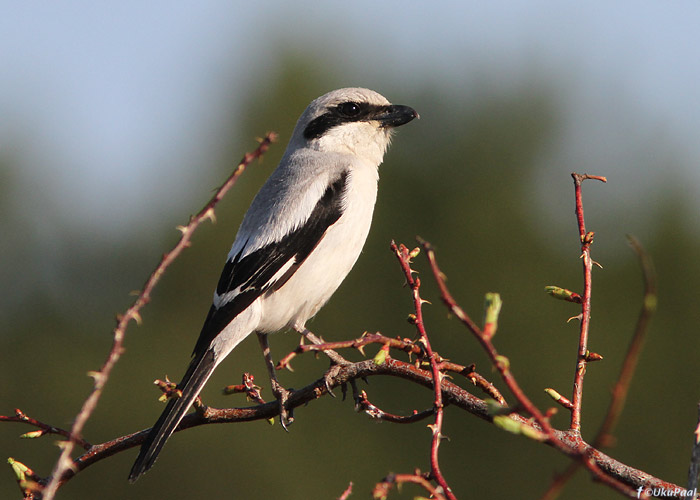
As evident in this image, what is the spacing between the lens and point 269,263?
4316 mm

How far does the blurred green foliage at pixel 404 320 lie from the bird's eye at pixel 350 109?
475 inches

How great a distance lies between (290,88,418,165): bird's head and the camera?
5004 millimetres

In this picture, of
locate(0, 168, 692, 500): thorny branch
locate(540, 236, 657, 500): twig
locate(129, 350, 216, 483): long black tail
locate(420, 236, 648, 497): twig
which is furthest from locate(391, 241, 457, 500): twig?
locate(129, 350, 216, 483): long black tail

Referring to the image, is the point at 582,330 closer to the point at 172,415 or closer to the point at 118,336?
the point at 118,336

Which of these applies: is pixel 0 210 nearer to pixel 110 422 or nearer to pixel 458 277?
pixel 110 422

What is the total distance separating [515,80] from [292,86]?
24.4 ft

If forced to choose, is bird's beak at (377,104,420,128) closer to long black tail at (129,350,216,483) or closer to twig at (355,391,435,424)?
long black tail at (129,350,216,483)

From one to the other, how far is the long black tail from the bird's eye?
5.64ft

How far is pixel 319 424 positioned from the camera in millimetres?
20062

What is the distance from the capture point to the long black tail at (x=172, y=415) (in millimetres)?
3320

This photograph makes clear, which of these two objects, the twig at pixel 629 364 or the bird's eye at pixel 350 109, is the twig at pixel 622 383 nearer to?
the twig at pixel 629 364

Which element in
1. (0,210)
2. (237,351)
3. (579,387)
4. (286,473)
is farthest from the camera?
(0,210)

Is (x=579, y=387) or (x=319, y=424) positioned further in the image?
(x=319, y=424)

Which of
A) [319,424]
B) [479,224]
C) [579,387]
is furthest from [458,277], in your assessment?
[579,387]
